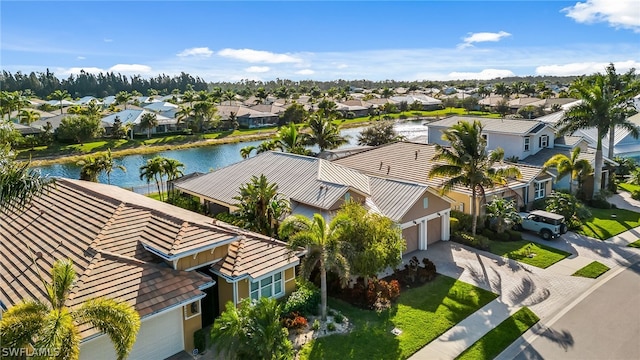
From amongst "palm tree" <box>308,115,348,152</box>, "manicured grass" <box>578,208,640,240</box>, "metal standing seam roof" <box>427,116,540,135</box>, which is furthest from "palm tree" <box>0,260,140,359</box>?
"palm tree" <box>308,115,348,152</box>

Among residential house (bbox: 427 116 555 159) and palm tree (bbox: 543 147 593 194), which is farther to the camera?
residential house (bbox: 427 116 555 159)

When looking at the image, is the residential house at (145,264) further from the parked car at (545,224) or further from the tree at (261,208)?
the parked car at (545,224)

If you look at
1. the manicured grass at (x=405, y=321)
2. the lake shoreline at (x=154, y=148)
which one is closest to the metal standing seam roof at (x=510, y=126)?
the manicured grass at (x=405, y=321)

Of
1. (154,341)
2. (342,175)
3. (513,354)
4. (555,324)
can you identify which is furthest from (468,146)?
(154,341)

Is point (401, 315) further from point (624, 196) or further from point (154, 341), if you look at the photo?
point (624, 196)

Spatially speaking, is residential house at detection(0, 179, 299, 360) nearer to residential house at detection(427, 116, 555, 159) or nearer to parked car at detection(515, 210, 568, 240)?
parked car at detection(515, 210, 568, 240)

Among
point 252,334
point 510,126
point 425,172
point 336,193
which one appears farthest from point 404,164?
point 252,334
